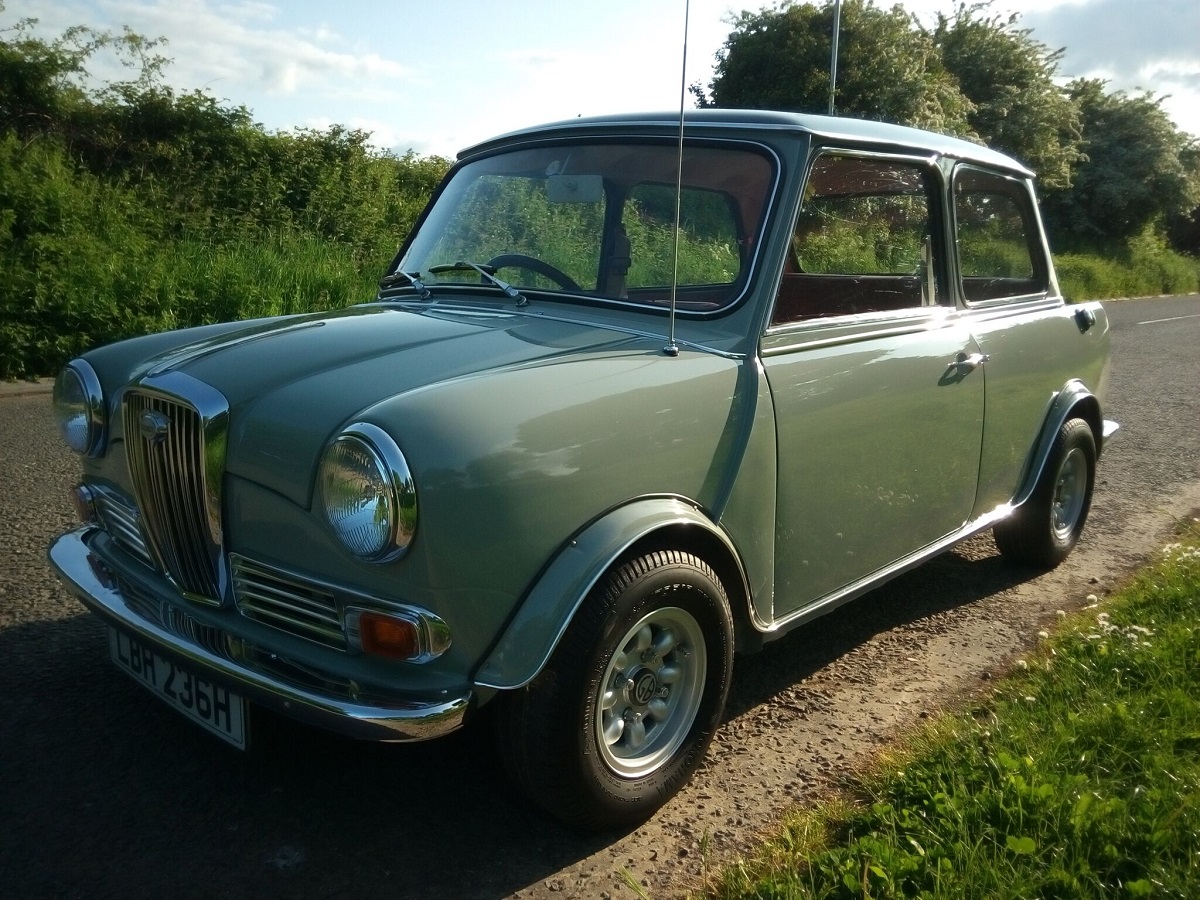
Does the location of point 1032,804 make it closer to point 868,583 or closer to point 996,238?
point 868,583

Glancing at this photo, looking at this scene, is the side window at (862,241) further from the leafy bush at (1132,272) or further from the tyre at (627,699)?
the leafy bush at (1132,272)

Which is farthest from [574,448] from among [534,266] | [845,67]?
[845,67]

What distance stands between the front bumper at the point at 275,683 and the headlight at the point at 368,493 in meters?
0.30

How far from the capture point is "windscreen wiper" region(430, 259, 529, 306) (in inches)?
129

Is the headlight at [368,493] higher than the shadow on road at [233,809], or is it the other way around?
the headlight at [368,493]

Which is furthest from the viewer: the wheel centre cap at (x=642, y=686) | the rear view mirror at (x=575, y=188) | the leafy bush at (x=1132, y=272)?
the leafy bush at (x=1132, y=272)

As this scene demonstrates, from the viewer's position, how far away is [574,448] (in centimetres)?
232

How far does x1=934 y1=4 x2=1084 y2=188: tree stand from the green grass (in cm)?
2483

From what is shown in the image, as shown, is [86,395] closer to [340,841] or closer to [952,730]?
[340,841]

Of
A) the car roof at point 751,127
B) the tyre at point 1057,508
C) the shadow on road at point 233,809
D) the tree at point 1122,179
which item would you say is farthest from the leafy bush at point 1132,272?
the shadow on road at point 233,809

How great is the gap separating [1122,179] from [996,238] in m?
30.6

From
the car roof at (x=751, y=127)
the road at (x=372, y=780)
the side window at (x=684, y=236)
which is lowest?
the road at (x=372, y=780)

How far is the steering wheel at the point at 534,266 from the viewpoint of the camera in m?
3.28

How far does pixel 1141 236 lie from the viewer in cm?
3191
